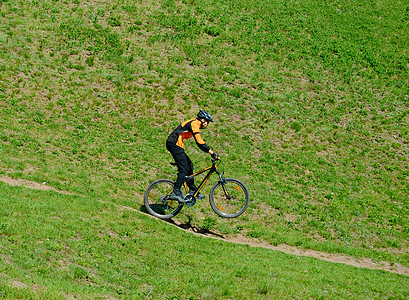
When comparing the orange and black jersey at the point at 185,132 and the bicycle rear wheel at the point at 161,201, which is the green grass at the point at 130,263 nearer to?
the bicycle rear wheel at the point at 161,201

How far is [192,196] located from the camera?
11547 millimetres

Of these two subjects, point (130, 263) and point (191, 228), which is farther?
point (191, 228)

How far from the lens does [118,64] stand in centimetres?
2084

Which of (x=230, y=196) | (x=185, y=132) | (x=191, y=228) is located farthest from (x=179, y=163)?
(x=191, y=228)

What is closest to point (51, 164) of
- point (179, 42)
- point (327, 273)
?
point (327, 273)

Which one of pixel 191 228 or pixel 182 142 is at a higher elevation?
pixel 182 142

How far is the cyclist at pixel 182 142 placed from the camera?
1080 cm

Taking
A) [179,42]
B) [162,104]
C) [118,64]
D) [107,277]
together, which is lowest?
[107,277]

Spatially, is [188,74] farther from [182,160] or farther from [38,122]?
[182,160]

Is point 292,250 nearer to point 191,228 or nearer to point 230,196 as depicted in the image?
point 230,196

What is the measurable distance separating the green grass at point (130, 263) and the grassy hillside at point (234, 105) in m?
1.79

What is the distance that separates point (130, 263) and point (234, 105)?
13581mm

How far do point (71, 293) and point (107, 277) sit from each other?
41.4 inches

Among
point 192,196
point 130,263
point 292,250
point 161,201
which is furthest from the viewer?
point 292,250
